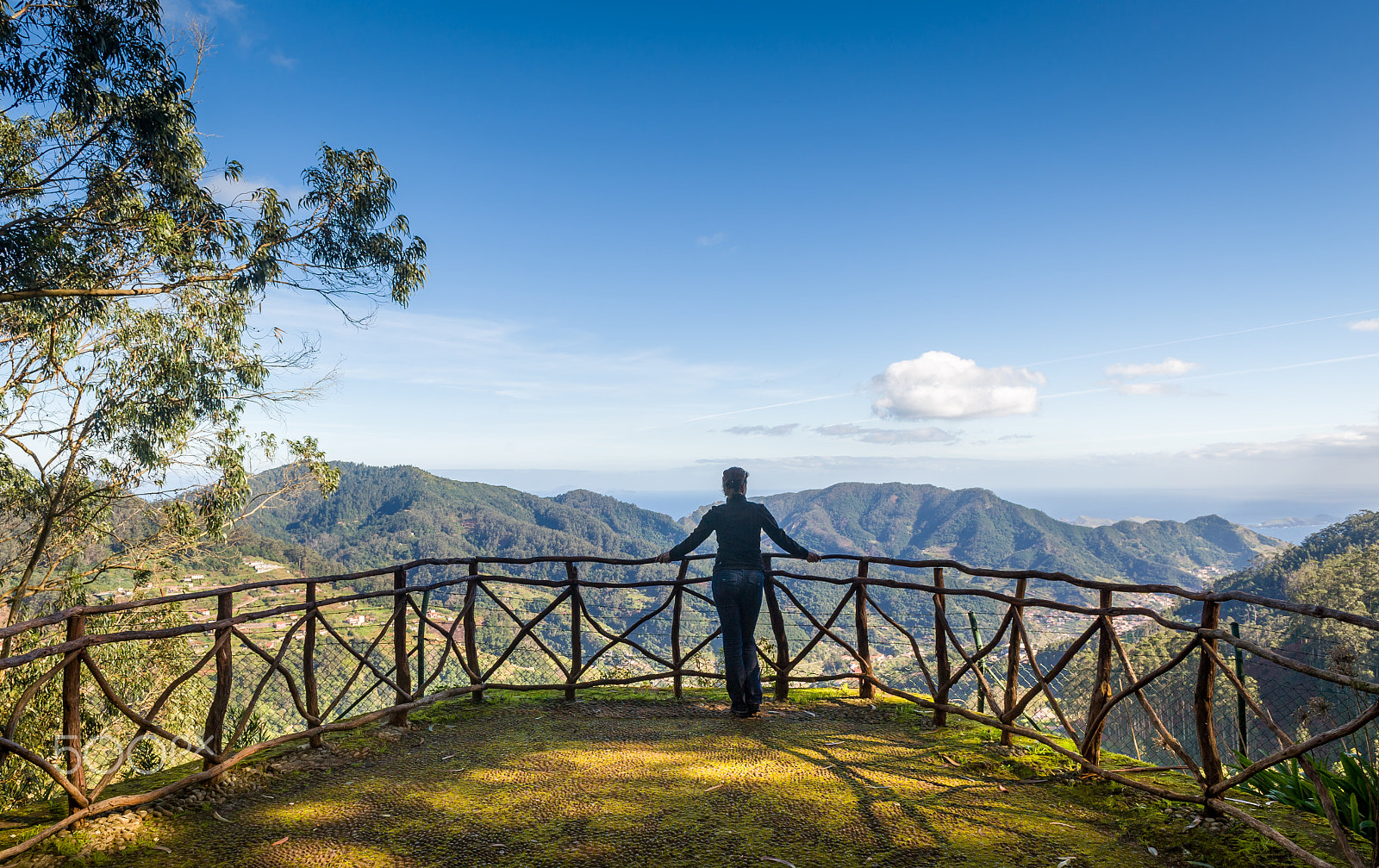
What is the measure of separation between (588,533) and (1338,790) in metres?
138

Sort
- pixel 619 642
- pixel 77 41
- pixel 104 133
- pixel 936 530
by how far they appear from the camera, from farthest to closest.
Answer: pixel 936 530 → pixel 104 133 → pixel 77 41 → pixel 619 642

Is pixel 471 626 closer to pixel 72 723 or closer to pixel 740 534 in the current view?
pixel 740 534

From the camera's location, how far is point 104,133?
913 cm

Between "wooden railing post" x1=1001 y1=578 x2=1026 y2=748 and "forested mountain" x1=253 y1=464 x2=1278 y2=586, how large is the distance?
8721cm

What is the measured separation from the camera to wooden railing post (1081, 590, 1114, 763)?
160 inches

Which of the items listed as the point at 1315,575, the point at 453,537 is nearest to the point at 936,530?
the point at 453,537

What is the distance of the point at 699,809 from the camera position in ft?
12.9

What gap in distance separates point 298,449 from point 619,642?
11113 millimetres

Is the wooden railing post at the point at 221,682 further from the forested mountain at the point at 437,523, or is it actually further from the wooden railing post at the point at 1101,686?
the forested mountain at the point at 437,523

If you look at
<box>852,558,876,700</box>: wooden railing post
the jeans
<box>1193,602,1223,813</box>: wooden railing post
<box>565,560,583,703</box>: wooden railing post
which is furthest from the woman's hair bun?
<box>1193,602,1223,813</box>: wooden railing post

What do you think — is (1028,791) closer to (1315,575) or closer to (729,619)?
(729,619)

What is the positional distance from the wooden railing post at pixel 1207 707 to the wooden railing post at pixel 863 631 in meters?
2.42

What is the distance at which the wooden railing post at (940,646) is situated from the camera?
5.22 m

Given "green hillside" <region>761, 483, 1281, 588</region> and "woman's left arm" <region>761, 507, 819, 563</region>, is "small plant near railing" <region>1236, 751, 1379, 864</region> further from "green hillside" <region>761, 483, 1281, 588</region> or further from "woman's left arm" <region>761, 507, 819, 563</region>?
"green hillside" <region>761, 483, 1281, 588</region>
